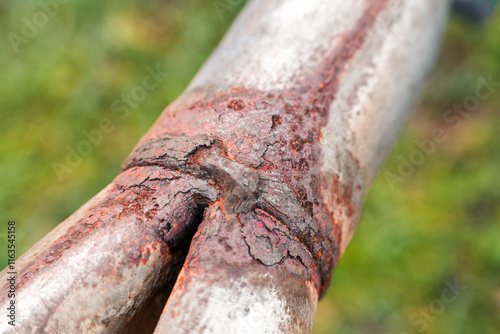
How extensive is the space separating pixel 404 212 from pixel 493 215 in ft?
1.25

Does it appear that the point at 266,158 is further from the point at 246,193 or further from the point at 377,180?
the point at 377,180

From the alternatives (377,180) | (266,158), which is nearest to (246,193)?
(266,158)

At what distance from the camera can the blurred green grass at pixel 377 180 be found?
6.19ft

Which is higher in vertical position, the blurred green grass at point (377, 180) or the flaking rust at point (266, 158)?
the blurred green grass at point (377, 180)

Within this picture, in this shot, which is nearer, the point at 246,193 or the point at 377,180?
the point at 246,193

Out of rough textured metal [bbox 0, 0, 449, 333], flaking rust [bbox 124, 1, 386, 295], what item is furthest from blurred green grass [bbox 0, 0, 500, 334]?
flaking rust [bbox 124, 1, 386, 295]

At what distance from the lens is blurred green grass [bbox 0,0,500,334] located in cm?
189

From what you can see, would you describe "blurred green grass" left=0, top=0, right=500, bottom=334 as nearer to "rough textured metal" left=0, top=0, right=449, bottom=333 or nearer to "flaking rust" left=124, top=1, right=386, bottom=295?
"rough textured metal" left=0, top=0, right=449, bottom=333

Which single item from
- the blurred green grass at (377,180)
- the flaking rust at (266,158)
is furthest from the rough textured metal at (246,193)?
the blurred green grass at (377,180)

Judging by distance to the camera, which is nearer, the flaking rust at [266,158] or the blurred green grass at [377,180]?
the flaking rust at [266,158]

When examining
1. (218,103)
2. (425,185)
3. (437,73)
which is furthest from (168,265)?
(437,73)

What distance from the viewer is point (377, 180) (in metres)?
2.10

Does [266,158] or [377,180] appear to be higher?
[377,180]

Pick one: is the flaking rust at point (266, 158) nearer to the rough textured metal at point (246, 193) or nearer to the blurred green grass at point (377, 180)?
the rough textured metal at point (246, 193)
